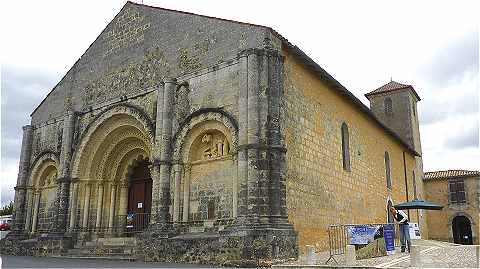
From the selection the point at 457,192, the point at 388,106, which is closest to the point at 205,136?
the point at 388,106

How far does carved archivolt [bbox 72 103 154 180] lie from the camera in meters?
18.7

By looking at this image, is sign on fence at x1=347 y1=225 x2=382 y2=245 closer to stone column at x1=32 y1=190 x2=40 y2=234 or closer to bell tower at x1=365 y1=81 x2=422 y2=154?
stone column at x1=32 y1=190 x2=40 y2=234

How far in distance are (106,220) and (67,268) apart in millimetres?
8697

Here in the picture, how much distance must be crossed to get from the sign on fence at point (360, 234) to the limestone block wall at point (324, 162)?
2.35 m

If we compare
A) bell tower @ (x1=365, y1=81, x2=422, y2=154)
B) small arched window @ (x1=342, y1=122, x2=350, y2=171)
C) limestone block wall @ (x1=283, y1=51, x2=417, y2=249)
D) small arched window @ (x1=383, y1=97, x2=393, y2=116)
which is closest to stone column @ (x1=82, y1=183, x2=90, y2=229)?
limestone block wall @ (x1=283, y1=51, x2=417, y2=249)

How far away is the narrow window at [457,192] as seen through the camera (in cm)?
3331

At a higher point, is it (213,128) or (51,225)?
(213,128)

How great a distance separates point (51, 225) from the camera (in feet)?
64.9

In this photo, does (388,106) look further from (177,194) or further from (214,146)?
(177,194)

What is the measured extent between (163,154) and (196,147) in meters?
1.14

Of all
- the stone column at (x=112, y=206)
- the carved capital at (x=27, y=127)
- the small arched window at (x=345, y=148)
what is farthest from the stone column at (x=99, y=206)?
the small arched window at (x=345, y=148)

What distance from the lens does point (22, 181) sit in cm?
2186

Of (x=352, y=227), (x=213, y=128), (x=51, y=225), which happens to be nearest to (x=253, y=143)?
(x=213, y=128)

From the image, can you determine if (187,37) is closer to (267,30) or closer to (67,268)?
(267,30)
